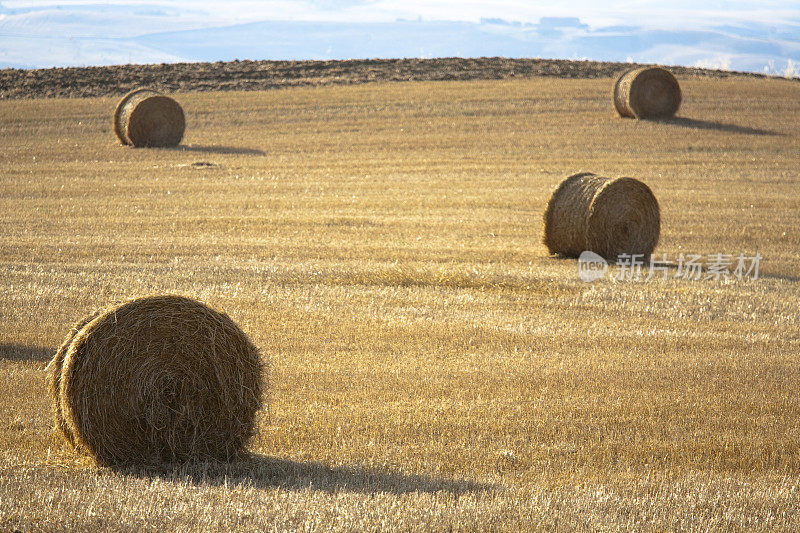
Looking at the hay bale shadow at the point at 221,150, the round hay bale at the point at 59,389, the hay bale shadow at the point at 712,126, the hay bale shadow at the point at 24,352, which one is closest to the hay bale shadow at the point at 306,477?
the round hay bale at the point at 59,389

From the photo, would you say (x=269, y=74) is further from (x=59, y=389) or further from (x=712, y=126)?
(x=59, y=389)

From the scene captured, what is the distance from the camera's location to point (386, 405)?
677 cm

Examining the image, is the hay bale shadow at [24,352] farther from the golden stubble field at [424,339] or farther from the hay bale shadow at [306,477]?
the hay bale shadow at [306,477]

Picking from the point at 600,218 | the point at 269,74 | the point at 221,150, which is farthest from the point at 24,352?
the point at 269,74

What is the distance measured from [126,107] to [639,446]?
2371 cm

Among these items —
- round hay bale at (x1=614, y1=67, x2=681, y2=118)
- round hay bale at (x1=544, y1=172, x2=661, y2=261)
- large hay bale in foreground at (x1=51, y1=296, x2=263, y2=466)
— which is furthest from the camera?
round hay bale at (x1=614, y1=67, x2=681, y2=118)

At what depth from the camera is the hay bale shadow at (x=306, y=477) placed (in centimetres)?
507

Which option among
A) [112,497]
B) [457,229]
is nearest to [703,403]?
[112,497]

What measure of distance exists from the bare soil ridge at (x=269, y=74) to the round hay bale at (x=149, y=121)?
30.3 feet

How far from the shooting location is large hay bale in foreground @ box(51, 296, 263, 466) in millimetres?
5270

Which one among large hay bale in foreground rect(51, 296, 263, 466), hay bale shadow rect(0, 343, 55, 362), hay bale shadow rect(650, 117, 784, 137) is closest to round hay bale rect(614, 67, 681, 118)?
hay bale shadow rect(650, 117, 784, 137)

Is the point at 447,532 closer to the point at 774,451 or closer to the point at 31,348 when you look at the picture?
the point at 774,451

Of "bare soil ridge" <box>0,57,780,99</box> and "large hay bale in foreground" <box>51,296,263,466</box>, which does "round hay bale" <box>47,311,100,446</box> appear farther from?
"bare soil ridge" <box>0,57,780,99</box>

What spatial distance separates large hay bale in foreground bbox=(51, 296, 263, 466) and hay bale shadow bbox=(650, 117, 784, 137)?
87.2 ft
